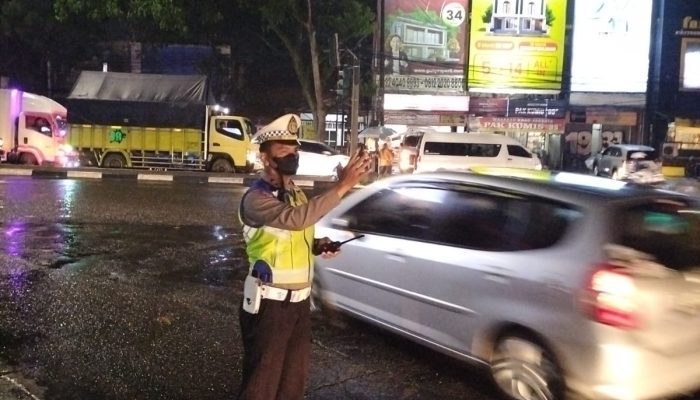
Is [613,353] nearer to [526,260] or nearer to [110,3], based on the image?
[526,260]

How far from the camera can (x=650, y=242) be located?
4090 mm

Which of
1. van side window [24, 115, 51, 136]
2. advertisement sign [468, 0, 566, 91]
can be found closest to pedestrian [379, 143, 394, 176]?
advertisement sign [468, 0, 566, 91]

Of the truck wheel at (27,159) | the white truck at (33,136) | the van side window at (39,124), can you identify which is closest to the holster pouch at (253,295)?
the white truck at (33,136)

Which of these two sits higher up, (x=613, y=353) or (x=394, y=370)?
(x=613, y=353)

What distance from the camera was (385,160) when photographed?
21109 mm

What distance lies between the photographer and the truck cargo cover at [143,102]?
2392 centimetres

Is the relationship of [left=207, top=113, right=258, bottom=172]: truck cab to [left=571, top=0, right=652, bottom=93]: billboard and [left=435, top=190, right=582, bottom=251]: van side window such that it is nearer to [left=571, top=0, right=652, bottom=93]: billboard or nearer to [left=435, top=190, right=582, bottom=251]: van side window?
[left=571, top=0, right=652, bottom=93]: billboard

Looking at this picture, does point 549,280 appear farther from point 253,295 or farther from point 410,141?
point 410,141

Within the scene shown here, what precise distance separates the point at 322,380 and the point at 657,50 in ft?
105

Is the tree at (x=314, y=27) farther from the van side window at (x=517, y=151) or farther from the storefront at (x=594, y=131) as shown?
the storefront at (x=594, y=131)

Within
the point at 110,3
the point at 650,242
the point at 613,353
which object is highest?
the point at 110,3

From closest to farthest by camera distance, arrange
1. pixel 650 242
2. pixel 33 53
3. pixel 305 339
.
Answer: pixel 305 339, pixel 650 242, pixel 33 53

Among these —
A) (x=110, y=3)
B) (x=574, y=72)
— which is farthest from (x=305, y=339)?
(x=574, y=72)

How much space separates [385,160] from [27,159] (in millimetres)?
12234
